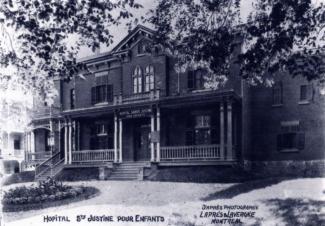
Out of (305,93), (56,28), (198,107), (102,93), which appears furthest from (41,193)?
(305,93)

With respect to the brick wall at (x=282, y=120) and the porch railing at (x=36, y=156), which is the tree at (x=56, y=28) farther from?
the porch railing at (x=36, y=156)

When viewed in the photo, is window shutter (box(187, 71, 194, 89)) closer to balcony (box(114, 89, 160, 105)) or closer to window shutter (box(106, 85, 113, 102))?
balcony (box(114, 89, 160, 105))

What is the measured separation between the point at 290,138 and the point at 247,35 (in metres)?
3.34

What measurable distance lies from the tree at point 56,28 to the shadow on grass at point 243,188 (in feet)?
15.5

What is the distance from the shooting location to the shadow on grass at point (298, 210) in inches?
343

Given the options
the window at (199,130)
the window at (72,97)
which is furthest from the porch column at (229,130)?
the window at (72,97)

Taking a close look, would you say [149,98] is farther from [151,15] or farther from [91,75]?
[151,15]

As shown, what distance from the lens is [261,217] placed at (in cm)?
902

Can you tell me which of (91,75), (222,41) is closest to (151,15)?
(222,41)

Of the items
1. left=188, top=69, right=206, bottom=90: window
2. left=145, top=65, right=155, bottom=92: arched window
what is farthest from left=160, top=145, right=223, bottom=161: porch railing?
left=145, top=65, right=155, bottom=92: arched window

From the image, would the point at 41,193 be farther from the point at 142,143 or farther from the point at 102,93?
the point at 102,93

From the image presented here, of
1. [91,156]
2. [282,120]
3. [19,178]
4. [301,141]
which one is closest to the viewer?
[301,141]

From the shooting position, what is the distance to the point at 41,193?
464 inches

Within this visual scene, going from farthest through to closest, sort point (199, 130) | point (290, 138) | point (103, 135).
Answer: point (103, 135)
point (199, 130)
point (290, 138)
